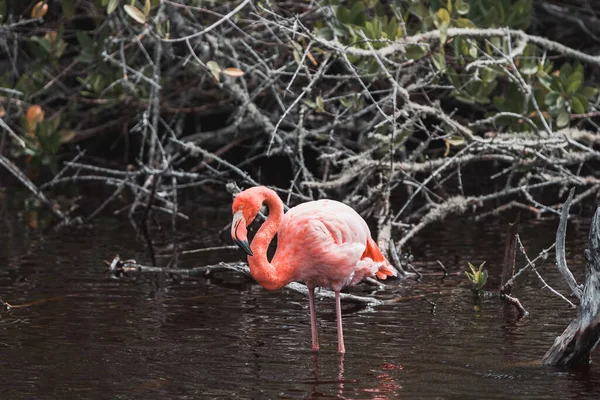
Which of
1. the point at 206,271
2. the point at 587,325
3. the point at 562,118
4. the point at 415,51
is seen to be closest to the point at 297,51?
the point at 415,51

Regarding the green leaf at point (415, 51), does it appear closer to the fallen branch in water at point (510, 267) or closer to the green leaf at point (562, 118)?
the green leaf at point (562, 118)

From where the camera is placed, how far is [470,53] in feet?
27.2

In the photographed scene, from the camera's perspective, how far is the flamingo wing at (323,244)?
5.89 m

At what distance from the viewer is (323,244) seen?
19.3ft

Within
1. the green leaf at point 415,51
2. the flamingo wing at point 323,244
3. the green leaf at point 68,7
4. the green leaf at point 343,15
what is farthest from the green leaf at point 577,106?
the green leaf at point 68,7

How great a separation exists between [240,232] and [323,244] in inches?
22.2

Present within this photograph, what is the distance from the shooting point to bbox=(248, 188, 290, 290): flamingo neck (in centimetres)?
573

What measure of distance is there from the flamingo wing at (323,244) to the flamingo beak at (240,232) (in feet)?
1.18

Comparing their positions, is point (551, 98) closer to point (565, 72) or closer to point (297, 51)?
point (565, 72)

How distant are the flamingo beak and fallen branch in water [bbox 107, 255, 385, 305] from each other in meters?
1.54

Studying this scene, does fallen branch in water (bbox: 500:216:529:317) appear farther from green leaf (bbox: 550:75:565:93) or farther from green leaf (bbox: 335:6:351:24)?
green leaf (bbox: 335:6:351:24)

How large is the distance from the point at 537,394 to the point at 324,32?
427cm

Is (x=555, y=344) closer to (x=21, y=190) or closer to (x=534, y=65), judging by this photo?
(x=534, y=65)

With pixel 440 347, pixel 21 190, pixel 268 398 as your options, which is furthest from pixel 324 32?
pixel 21 190
